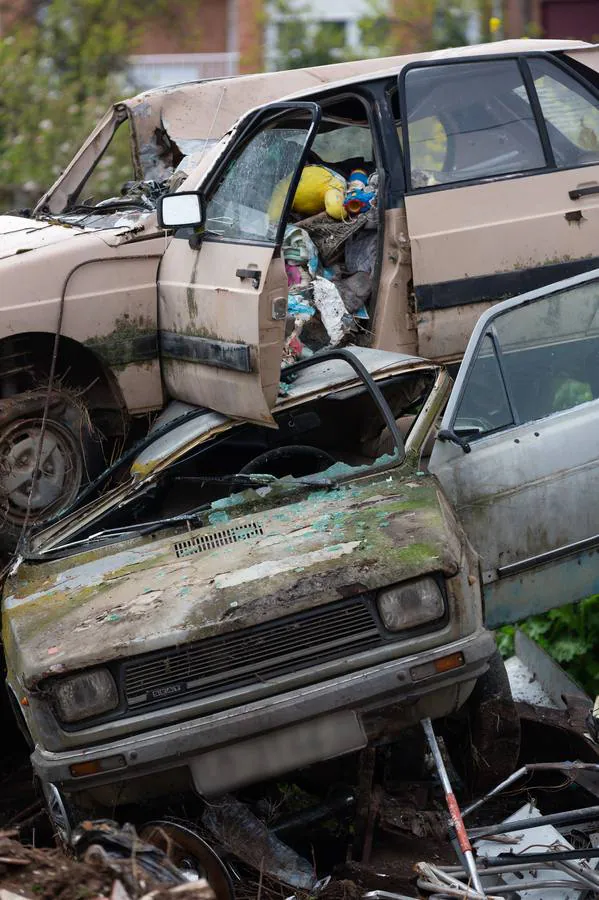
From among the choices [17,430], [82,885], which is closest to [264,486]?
[17,430]

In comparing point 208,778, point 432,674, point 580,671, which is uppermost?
point 432,674

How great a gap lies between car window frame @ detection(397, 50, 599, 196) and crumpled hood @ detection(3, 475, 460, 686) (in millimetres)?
2094

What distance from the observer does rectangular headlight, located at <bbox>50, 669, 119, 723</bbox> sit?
14.0 feet

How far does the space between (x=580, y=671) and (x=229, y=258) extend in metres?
2.73

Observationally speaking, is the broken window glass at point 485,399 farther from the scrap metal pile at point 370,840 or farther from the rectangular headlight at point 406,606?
the scrap metal pile at point 370,840

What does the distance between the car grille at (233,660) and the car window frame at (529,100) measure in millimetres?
2875

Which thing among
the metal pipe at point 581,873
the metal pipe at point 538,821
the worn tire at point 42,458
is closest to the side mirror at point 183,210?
the worn tire at point 42,458

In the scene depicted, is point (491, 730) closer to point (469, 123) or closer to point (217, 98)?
point (469, 123)

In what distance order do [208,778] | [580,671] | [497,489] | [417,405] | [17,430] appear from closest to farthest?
[208,778], [497,489], [417,405], [17,430], [580,671]

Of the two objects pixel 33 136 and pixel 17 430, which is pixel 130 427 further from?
pixel 33 136

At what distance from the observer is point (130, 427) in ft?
21.2

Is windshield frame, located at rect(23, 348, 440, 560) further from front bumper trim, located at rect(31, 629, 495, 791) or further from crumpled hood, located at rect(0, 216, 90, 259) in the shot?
crumpled hood, located at rect(0, 216, 90, 259)

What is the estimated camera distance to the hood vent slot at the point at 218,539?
4.79m

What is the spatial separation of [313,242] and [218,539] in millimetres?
2399
